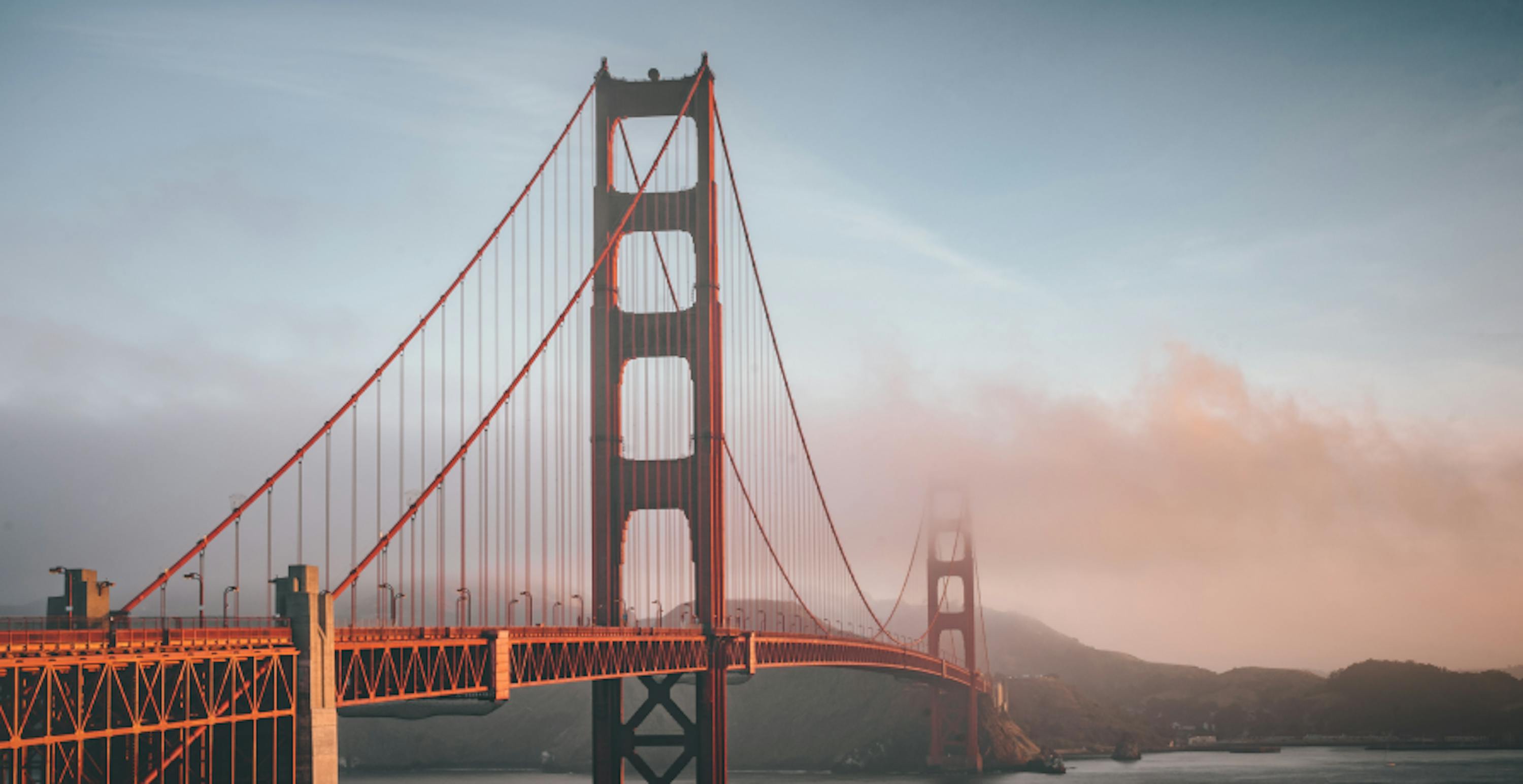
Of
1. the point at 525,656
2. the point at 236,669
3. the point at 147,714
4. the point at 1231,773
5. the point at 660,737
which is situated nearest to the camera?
the point at 147,714

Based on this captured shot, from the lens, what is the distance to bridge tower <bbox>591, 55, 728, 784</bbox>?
183 ft

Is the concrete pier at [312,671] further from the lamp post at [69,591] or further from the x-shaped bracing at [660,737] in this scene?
the x-shaped bracing at [660,737]

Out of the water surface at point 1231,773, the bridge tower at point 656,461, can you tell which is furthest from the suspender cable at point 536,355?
the water surface at point 1231,773

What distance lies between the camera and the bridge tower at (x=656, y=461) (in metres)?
55.9

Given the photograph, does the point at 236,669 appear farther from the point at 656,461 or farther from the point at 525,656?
the point at 656,461

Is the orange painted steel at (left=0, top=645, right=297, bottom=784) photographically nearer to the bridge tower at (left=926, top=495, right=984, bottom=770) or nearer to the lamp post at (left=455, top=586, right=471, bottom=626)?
the lamp post at (left=455, top=586, right=471, bottom=626)

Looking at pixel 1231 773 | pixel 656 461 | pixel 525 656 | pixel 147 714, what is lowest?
pixel 1231 773

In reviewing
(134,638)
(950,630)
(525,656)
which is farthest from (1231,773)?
(134,638)

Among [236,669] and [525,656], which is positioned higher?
[236,669]

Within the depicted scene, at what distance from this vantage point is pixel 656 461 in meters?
57.3

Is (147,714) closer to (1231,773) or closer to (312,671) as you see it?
(312,671)

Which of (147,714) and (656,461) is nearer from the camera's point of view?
(147,714)

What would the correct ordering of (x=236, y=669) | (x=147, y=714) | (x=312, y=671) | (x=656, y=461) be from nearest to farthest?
(x=147, y=714) < (x=236, y=669) < (x=312, y=671) < (x=656, y=461)

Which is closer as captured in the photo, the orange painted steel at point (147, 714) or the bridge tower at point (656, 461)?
the orange painted steel at point (147, 714)
